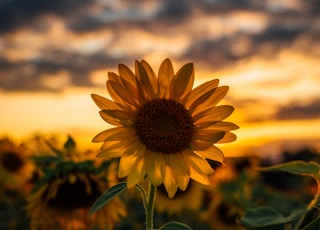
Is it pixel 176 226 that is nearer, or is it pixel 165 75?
pixel 176 226

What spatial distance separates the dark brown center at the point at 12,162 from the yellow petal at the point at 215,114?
5.78m

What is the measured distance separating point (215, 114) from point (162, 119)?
0.26 metres

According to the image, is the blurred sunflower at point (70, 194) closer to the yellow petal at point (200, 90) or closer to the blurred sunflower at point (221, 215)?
the yellow petal at point (200, 90)

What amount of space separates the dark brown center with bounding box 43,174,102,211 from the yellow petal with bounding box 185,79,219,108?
1.51 metres

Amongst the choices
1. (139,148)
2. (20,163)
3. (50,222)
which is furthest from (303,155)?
(139,148)

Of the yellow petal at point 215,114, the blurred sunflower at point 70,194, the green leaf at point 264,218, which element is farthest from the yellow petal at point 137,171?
the blurred sunflower at point 70,194

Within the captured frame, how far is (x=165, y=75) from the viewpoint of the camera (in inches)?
87.1

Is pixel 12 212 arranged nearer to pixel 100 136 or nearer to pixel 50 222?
pixel 50 222

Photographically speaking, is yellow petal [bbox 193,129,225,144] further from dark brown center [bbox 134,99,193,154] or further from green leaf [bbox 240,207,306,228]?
green leaf [bbox 240,207,306,228]

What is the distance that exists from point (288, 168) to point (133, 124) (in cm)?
63

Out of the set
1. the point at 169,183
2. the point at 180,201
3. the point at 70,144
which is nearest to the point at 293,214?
the point at 169,183

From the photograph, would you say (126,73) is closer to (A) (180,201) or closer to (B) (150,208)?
(B) (150,208)

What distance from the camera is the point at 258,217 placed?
2.06 meters

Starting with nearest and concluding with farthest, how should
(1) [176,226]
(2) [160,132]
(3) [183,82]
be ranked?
1. (1) [176,226]
2. (3) [183,82]
3. (2) [160,132]
